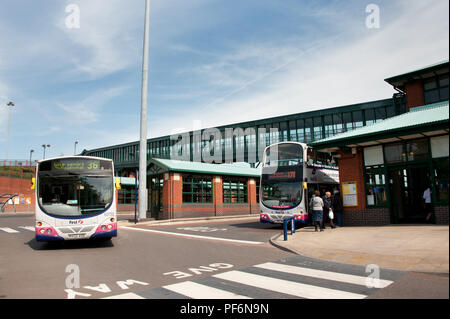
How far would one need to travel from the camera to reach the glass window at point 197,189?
2564 centimetres

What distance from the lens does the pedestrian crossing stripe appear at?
5.52 meters

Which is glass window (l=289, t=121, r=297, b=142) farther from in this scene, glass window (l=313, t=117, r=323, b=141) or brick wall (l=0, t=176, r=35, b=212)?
brick wall (l=0, t=176, r=35, b=212)

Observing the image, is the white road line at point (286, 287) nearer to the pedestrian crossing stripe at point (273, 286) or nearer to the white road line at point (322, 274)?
the pedestrian crossing stripe at point (273, 286)

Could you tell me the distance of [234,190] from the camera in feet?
96.4

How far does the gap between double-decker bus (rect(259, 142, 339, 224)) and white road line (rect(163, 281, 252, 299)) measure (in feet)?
35.3

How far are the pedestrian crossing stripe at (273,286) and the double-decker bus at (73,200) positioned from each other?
5.58 metres

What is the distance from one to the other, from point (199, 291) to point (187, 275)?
135cm

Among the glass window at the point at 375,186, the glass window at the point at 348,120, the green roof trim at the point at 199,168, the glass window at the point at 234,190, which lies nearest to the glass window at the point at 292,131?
the glass window at the point at 348,120

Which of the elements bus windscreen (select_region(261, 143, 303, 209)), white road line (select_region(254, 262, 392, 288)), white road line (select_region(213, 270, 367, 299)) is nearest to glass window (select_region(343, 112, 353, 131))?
bus windscreen (select_region(261, 143, 303, 209))

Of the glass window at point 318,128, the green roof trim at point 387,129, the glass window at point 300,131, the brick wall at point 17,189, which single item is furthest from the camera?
the brick wall at point 17,189

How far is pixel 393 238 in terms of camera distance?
909cm
